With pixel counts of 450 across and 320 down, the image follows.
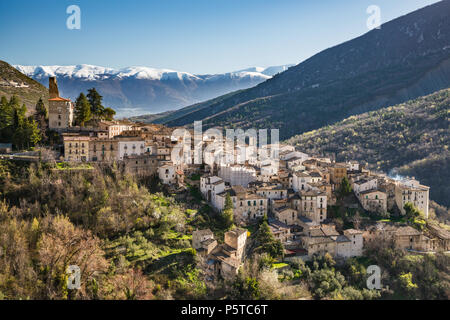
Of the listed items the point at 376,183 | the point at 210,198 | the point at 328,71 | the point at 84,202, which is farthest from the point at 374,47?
the point at 84,202

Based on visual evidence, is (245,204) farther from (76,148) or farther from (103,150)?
(76,148)

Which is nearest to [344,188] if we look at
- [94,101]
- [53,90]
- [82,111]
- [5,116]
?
[82,111]

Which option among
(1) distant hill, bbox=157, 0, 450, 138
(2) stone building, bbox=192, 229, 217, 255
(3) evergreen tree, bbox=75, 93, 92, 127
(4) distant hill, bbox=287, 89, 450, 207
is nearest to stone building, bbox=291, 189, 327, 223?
(2) stone building, bbox=192, 229, 217, 255

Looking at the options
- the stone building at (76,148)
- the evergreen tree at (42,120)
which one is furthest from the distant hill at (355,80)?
the stone building at (76,148)

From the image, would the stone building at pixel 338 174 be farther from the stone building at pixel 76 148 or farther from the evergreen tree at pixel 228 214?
the stone building at pixel 76 148

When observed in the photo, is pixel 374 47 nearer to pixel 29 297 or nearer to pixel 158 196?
pixel 158 196
